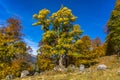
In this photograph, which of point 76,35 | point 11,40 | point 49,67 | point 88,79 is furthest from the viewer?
point 76,35

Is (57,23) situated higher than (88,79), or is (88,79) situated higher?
(57,23)

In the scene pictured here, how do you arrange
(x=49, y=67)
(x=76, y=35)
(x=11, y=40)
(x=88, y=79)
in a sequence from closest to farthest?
(x=88, y=79) < (x=11, y=40) < (x=49, y=67) < (x=76, y=35)

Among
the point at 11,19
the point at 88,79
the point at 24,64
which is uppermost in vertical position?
the point at 11,19

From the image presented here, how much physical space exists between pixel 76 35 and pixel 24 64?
14.6 m

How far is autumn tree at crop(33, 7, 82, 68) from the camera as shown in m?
54.7

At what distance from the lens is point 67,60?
5966cm

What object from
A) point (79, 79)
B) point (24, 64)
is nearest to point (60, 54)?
point (24, 64)

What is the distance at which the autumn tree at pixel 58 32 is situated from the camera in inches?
2153

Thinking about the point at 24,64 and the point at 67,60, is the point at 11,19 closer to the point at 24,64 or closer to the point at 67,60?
the point at 24,64

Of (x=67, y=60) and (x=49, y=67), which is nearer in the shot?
(x=49, y=67)

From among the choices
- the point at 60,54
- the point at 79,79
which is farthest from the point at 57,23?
the point at 79,79

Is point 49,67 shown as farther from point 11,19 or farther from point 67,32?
point 11,19

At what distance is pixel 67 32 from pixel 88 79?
32.9m

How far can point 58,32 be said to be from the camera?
5684 cm
